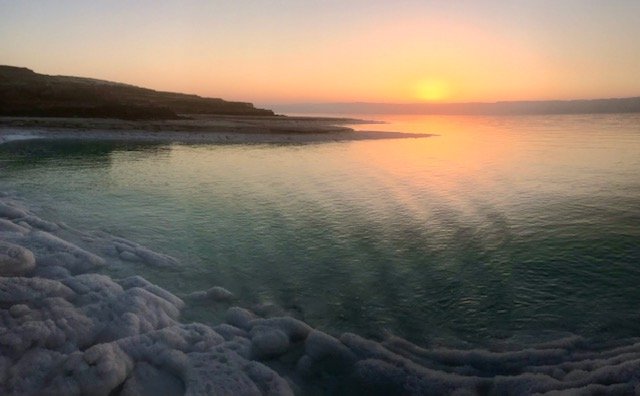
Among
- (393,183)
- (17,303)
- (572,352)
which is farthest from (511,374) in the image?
(393,183)

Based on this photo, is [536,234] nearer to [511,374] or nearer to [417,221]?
[417,221]

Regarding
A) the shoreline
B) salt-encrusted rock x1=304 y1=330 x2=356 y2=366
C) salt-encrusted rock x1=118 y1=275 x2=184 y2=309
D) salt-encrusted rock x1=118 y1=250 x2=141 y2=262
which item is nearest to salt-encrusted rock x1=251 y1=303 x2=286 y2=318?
salt-encrusted rock x1=304 y1=330 x2=356 y2=366

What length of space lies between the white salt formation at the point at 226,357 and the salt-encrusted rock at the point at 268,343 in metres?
0.02

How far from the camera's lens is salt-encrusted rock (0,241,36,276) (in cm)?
875

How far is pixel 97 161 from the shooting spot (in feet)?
98.7

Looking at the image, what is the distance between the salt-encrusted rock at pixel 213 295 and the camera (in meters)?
9.09

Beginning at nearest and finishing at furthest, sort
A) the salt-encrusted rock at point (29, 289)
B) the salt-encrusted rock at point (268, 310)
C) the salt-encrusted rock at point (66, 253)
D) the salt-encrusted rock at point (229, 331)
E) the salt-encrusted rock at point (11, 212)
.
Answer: the salt-encrusted rock at point (229, 331), the salt-encrusted rock at point (29, 289), the salt-encrusted rock at point (268, 310), the salt-encrusted rock at point (66, 253), the salt-encrusted rock at point (11, 212)

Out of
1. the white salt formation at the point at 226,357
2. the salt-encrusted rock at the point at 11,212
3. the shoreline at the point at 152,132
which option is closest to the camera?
the white salt formation at the point at 226,357

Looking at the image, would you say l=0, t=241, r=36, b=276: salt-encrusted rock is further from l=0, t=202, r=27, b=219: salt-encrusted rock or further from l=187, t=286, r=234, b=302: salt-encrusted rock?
l=0, t=202, r=27, b=219: salt-encrusted rock

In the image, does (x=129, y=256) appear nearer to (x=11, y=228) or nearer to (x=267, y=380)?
(x=11, y=228)

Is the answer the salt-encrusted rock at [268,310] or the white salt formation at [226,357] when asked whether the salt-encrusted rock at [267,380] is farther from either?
the salt-encrusted rock at [268,310]

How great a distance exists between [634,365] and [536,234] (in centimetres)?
723

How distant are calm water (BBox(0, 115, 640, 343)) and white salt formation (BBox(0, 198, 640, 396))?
66 cm

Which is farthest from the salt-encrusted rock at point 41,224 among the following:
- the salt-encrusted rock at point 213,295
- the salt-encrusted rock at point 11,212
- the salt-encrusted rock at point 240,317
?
the salt-encrusted rock at point 240,317
